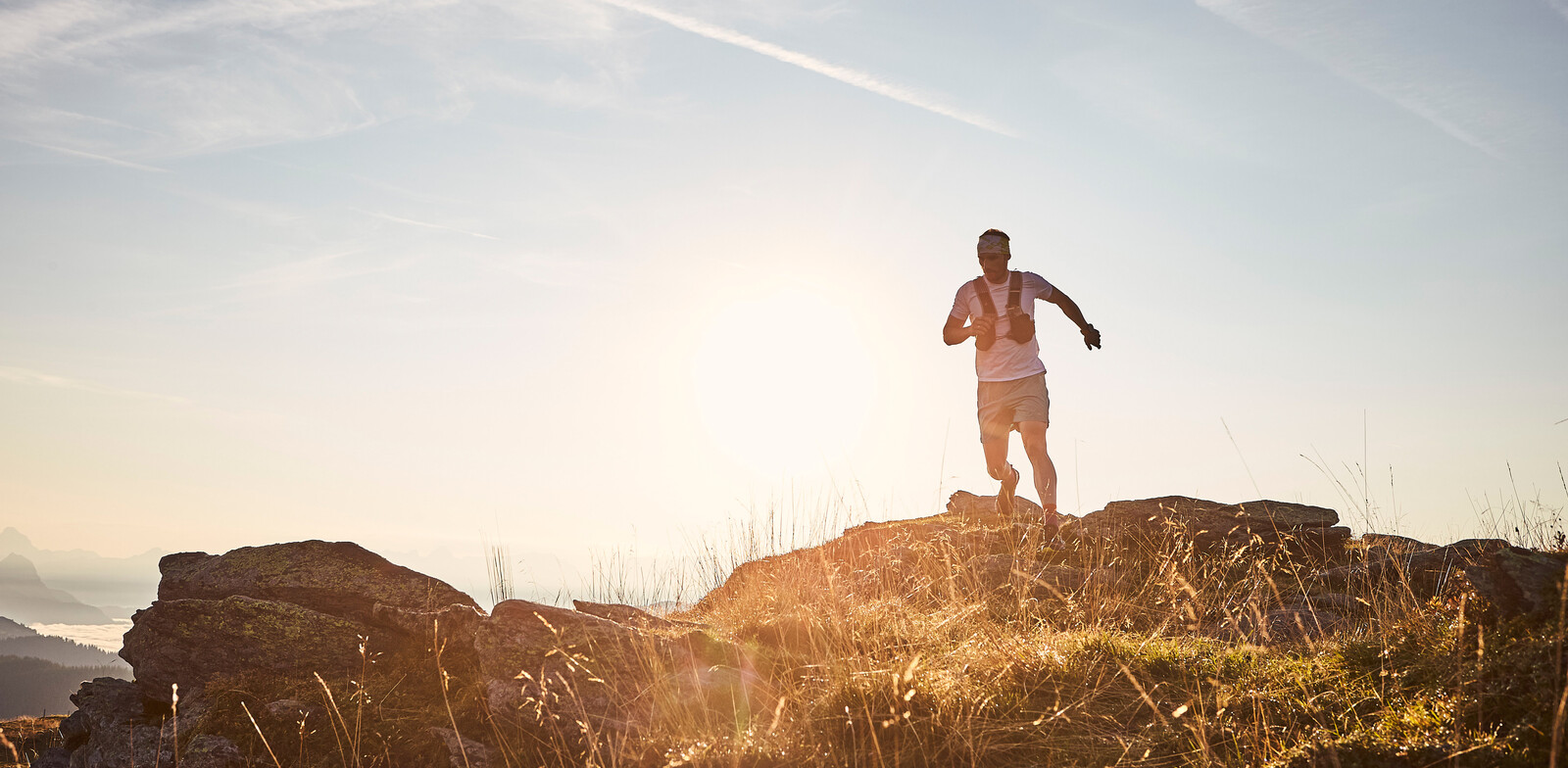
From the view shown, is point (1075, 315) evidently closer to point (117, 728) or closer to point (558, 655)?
point (558, 655)

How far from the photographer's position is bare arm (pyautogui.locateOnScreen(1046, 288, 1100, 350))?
7969mm

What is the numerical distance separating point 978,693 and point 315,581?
180 inches

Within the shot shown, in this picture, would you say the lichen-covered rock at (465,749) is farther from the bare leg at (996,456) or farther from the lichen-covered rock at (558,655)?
the bare leg at (996,456)

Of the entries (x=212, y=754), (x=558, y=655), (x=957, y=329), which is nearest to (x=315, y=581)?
(x=212, y=754)

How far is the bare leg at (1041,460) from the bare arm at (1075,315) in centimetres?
91

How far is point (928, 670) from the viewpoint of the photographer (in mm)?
3887

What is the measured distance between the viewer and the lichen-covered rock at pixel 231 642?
205 inches

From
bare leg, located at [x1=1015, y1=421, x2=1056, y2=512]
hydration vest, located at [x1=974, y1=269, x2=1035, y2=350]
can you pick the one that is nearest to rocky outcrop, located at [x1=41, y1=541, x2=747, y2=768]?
bare leg, located at [x1=1015, y1=421, x2=1056, y2=512]

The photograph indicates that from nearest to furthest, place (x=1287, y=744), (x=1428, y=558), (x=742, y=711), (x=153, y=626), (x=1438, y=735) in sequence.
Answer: (x=1438, y=735), (x=1287, y=744), (x=742, y=711), (x=153, y=626), (x=1428, y=558)

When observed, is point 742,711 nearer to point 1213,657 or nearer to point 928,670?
point 928,670

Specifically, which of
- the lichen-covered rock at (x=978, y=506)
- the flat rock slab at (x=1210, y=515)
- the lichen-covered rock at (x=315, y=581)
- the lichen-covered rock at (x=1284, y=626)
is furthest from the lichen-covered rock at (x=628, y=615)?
the lichen-covered rock at (x=978, y=506)

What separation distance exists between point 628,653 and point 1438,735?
3.48 m

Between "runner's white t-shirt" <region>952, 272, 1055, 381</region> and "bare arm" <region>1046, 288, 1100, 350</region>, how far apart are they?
0.08 meters

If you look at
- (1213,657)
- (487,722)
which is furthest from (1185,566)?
(487,722)
